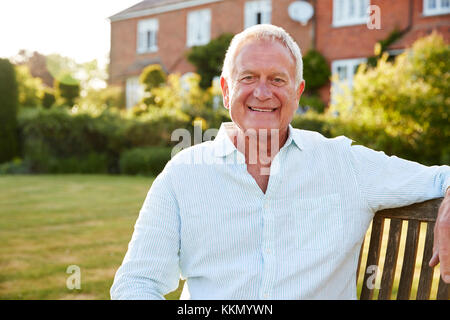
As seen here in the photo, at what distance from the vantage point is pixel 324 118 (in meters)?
14.9

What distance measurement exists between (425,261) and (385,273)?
0.22 m

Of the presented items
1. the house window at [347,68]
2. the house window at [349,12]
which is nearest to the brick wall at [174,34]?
the house window at [349,12]

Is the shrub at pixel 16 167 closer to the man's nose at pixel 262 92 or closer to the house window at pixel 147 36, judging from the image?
the house window at pixel 147 36

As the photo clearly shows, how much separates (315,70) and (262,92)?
1801 cm

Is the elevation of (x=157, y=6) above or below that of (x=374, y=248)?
above

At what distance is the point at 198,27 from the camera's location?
24.8 meters

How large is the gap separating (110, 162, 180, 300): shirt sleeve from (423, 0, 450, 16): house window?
17.8 metres

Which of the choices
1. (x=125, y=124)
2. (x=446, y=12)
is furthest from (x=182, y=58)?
(x=446, y=12)

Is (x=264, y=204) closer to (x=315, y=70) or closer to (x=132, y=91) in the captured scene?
(x=315, y=70)

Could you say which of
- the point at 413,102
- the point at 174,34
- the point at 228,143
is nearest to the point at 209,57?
the point at 174,34

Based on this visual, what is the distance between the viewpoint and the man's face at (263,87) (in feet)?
8.20

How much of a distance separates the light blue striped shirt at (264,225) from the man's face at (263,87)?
0.21m
